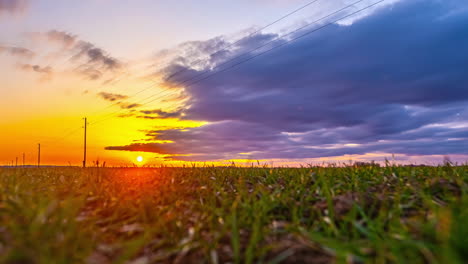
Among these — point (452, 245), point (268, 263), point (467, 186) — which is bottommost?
point (268, 263)

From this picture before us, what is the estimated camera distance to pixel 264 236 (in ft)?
13.4

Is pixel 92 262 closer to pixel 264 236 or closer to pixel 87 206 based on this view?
pixel 264 236

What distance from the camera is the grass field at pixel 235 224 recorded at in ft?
10.4

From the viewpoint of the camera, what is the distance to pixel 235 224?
12.8 feet

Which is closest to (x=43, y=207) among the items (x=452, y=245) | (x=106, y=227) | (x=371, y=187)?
(x=106, y=227)

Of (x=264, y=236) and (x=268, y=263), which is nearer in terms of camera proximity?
(x=268, y=263)

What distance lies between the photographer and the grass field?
3.17m

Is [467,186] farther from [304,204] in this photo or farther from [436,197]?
[304,204]

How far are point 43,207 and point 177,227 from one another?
169cm

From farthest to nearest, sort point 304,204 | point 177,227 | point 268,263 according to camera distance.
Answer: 1. point 304,204
2. point 177,227
3. point 268,263

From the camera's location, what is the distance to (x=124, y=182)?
24.5 feet

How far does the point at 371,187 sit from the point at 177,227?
4.22 meters

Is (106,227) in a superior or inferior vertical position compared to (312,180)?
inferior

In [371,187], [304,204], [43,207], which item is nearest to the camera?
[43,207]
